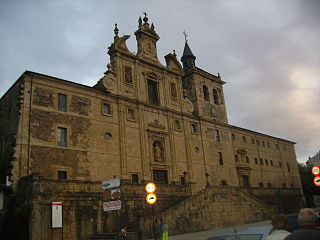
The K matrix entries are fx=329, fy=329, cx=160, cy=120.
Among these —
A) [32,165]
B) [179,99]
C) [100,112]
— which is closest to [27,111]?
[32,165]

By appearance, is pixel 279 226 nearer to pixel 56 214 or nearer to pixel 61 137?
pixel 56 214

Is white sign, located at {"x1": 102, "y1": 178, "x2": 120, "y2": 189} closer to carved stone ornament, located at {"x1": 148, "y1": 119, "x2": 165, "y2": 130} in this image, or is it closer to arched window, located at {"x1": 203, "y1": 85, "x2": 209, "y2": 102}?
carved stone ornament, located at {"x1": 148, "y1": 119, "x2": 165, "y2": 130}

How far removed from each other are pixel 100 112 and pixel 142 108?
205 inches

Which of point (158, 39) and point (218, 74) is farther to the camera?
point (218, 74)

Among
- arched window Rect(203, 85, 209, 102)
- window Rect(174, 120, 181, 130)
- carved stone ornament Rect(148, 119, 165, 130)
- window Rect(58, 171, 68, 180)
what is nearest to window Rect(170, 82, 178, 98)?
window Rect(174, 120, 181, 130)

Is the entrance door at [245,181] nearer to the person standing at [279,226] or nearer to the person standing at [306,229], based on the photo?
the person standing at [279,226]

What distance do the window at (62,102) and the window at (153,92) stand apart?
34.7 feet

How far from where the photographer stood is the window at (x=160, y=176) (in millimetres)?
32316

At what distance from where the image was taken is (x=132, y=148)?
31.0 meters

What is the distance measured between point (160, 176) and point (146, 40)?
50.2 feet

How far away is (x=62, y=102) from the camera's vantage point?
2728cm

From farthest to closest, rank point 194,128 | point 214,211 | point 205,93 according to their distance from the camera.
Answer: point 205,93
point 194,128
point 214,211

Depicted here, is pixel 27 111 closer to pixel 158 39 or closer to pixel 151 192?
pixel 151 192

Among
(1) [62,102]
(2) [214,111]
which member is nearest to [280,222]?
(1) [62,102]
